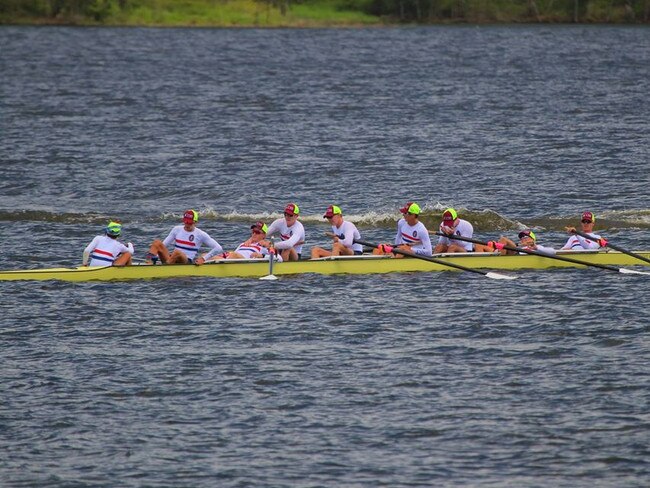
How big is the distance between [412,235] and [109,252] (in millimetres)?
7345

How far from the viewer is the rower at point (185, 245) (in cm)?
3067

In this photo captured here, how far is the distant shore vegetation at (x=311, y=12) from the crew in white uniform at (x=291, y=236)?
98978 millimetres

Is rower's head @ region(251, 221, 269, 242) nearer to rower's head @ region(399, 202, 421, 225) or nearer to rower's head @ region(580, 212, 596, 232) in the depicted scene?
rower's head @ region(399, 202, 421, 225)

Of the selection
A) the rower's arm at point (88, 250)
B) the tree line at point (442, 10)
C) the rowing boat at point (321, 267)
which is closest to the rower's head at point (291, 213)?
the rowing boat at point (321, 267)

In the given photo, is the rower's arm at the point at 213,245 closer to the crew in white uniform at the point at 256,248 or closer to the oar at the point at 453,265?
the crew in white uniform at the point at 256,248

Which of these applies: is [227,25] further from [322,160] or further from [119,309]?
[119,309]

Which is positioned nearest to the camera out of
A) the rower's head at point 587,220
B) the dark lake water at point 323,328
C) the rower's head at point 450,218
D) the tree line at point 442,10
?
the dark lake water at point 323,328

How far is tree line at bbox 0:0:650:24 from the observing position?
12825cm

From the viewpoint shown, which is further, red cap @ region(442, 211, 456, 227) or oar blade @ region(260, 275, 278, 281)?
red cap @ region(442, 211, 456, 227)

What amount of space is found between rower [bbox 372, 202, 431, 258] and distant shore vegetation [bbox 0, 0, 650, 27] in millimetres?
99531

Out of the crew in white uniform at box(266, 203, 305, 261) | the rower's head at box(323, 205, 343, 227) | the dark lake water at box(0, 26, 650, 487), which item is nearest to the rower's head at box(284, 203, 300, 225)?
the crew in white uniform at box(266, 203, 305, 261)

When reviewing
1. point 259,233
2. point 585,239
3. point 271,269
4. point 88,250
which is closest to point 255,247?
point 259,233

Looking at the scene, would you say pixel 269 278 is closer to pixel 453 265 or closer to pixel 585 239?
pixel 453 265

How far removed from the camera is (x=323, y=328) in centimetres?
2650
